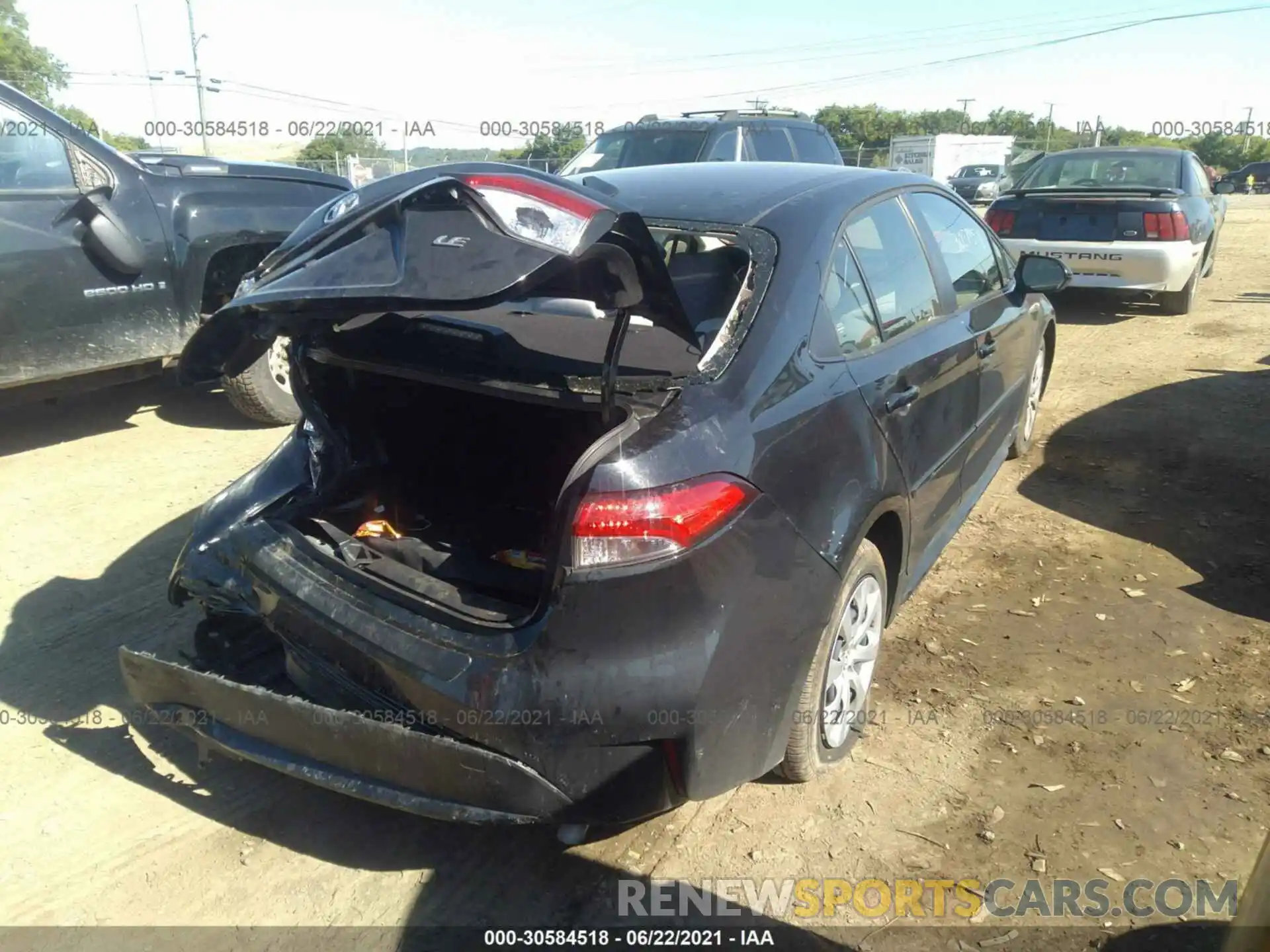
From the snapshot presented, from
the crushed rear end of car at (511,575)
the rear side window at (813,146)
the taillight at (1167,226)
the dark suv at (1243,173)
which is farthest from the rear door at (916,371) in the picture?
the dark suv at (1243,173)

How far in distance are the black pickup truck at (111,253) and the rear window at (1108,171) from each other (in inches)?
297

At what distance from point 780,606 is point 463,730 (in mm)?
811

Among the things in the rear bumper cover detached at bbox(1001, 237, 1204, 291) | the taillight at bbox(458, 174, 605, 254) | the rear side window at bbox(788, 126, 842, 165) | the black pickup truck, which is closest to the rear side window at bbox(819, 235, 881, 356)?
the taillight at bbox(458, 174, 605, 254)

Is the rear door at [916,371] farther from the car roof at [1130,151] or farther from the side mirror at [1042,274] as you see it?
the car roof at [1130,151]

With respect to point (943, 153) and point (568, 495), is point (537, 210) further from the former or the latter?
point (943, 153)

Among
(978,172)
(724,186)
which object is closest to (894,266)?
(724,186)

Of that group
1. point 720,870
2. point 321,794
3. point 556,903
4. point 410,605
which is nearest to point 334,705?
point 410,605

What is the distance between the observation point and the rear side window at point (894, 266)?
119 inches

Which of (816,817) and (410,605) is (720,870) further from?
(410,605)

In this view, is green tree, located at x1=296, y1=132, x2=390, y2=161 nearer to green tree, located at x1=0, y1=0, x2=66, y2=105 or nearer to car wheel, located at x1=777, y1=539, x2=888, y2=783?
green tree, located at x1=0, y1=0, x2=66, y2=105

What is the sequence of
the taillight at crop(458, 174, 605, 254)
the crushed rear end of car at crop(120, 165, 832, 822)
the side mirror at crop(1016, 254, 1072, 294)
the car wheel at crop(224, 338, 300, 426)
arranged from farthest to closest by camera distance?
the car wheel at crop(224, 338, 300, 426), the side mirror at crop(1016, 254, 1072, 294), the crushed rear end of car at crop(120, 165, 832, 822), the taillight at crop(458, 174, 605, 254)

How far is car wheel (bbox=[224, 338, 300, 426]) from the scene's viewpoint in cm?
556

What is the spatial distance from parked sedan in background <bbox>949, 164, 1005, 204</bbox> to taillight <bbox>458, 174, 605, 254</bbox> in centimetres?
2590

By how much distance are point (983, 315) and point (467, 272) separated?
2567 mm
